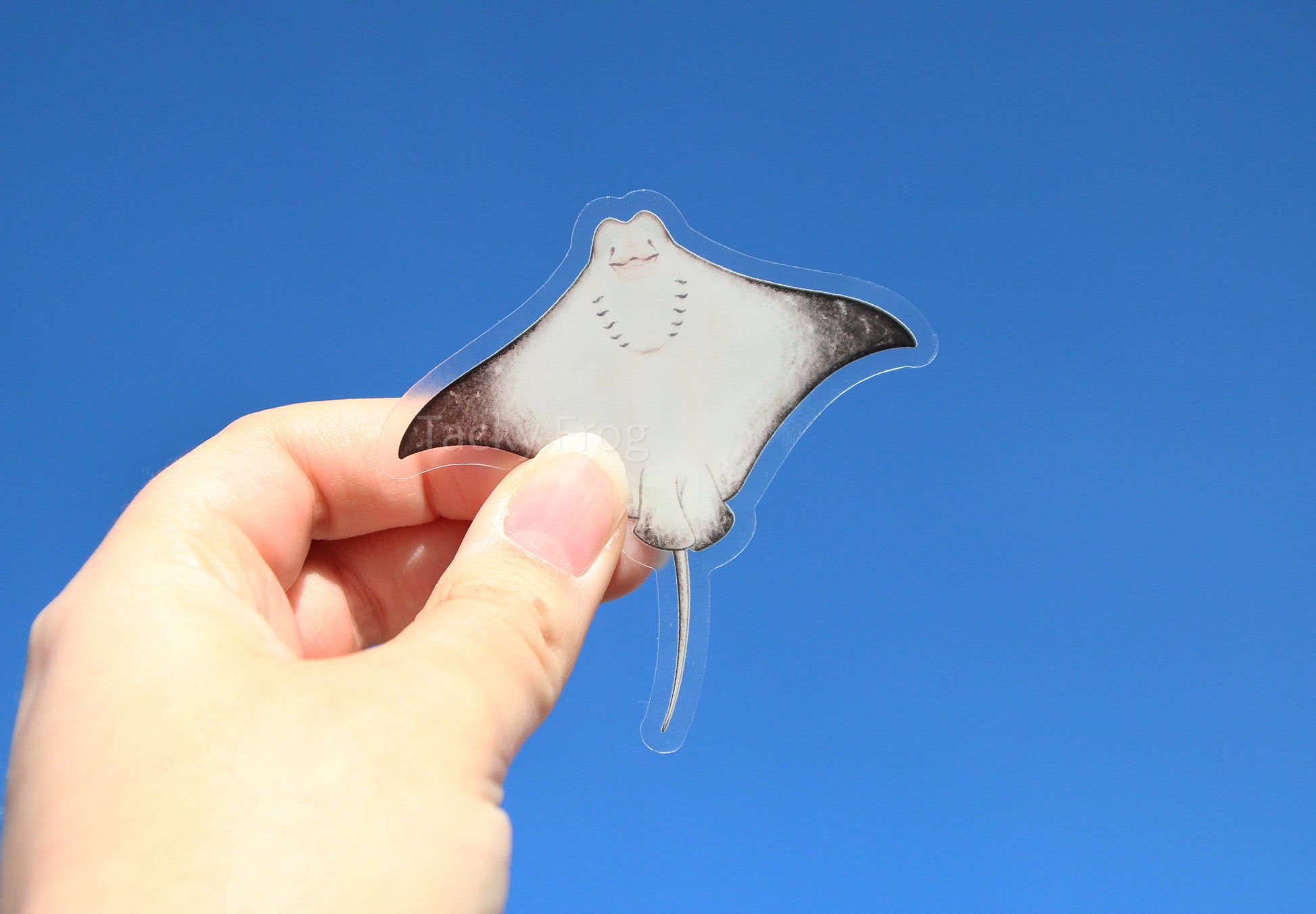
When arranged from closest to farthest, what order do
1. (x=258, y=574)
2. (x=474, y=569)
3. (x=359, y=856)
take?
(x=359, y=856) < (x=474, y=569) < (x=258, y=574)

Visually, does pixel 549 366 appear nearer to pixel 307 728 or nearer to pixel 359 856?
pixel 307 728

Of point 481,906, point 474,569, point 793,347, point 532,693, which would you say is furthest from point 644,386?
point 481,906

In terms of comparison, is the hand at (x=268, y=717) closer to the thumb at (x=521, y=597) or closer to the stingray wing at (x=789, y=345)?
the thumb at (x=521, y=597)

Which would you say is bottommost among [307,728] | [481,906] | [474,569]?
[481,906]

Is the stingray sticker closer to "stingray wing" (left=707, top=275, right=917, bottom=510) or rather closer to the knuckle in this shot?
"stingray wing" (left=707, top=275, right=917, bottom=510)

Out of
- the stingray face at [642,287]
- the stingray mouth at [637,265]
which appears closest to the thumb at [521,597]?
the stingray face at [642,287]

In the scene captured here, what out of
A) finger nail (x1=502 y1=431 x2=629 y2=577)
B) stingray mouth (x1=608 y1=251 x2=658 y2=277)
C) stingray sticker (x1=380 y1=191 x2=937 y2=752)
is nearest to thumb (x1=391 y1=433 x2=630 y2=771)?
finger nail (x1=502 y1=431 x2=629 y2=577)

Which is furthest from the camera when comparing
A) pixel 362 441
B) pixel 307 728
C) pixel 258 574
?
pixel 362 441

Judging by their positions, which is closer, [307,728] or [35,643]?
[307,728]
